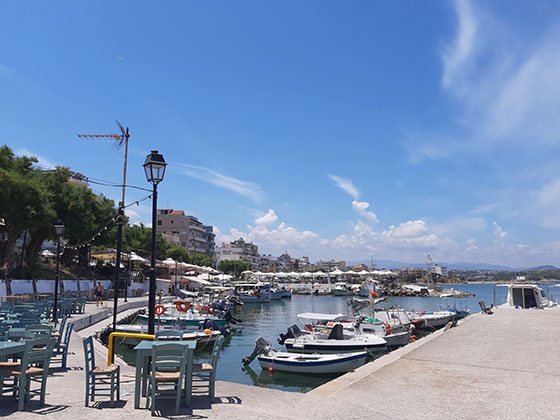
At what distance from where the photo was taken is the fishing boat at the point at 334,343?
2080cm

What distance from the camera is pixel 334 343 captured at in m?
20.7

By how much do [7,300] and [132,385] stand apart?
20.7 metres

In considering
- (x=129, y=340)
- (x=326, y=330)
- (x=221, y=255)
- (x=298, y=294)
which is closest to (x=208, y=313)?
Result: (x=129, y=340)

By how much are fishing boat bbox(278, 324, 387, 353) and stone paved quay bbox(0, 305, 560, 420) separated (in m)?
5.66

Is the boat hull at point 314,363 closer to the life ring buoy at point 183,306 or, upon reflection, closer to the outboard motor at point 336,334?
the outboard motor at point 336,334

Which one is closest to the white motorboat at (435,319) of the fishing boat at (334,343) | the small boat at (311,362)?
the fishing boat at (334,343)

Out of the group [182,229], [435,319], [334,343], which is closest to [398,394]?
[334,343]

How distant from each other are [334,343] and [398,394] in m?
11.8

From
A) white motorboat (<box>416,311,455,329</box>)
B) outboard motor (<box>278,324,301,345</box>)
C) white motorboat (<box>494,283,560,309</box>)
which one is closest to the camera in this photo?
outboard motor (<box>278,324,301,345</box>)

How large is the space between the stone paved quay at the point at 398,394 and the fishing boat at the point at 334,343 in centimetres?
566

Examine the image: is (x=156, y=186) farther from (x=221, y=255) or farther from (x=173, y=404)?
(x=221, y=255)

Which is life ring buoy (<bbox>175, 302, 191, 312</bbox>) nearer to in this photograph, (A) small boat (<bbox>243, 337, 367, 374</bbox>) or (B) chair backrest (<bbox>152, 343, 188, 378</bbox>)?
(A) small boat (<bbox>243, 337, 367, 374</bbox>)

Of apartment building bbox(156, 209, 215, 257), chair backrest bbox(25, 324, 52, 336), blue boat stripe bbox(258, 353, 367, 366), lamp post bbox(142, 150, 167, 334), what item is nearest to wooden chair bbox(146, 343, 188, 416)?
lamp post bbox(142, 150, 167, 334)

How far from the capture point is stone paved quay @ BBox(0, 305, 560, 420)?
6833 millimetres
